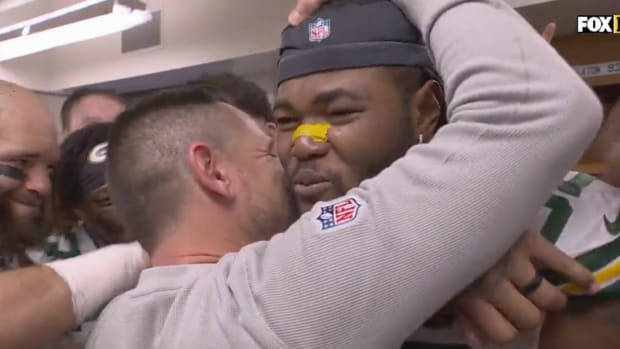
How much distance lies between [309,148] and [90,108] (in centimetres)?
176

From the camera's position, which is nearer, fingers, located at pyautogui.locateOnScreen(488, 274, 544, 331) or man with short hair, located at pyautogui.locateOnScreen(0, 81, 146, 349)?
fingers, located at pyautogui.locateOnScreen(488, 274, 544, 331)

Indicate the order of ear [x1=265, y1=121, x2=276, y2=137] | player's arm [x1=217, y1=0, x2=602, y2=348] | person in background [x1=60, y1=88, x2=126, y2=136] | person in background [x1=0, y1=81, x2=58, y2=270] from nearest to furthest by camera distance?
player's arm [x1=217, y1=0, x2=602, y2=348] → ear [x1=265, y1=121, x2=276, y2=137] → person in background [x1=0, y1=81, x2=58, y2=270] → person in background [x1=60, y1=88, x2=126, y2=136]

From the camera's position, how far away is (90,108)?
2500 mm

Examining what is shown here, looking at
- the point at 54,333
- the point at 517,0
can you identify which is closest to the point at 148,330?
the point at 54,333

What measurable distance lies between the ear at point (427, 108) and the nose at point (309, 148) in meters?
0.13

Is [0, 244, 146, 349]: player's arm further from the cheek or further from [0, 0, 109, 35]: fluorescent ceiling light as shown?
[0, 0, 109, 35]: fluorescent ceiling light

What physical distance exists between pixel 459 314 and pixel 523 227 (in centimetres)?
14

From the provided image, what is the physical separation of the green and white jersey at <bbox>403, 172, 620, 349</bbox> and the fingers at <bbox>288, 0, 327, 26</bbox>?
417 millimetres

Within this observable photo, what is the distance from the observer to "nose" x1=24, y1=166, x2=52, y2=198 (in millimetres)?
1531

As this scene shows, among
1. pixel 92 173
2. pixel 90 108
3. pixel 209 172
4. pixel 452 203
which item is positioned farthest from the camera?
pixel 90 108

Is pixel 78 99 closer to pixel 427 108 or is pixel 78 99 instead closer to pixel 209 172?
pixel 209 172

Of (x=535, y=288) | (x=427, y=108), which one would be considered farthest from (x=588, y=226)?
(x=427, y=108)

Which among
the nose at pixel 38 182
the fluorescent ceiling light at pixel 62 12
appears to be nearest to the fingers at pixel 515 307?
the nose at pixel 38 182

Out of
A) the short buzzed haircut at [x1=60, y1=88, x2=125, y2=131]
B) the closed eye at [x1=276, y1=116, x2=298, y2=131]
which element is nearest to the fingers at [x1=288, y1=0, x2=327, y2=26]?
the closed eye at [x1=276, y1=116, x2=298, y2=131]
